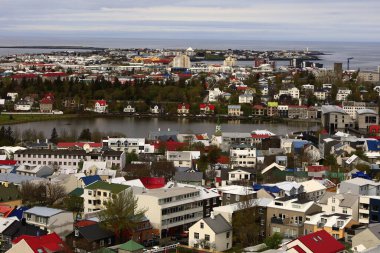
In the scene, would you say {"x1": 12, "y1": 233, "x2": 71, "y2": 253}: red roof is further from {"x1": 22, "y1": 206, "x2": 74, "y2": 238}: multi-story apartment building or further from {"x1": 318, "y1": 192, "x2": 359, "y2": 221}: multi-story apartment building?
{"x1": 318, "y1": 192, "x2": 359, "y2": 221}: multi-story apartment building

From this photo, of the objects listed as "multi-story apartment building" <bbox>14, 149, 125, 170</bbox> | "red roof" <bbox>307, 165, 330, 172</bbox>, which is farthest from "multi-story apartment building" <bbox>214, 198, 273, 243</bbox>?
"multi-story apartment building" <bbox>14, 149, 125, 170</bbox>

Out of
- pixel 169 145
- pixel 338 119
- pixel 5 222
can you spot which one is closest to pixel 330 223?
pixel 5 222

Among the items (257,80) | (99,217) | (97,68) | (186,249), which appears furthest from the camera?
(97,68)

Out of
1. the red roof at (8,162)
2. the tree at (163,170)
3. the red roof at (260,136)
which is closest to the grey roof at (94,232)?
the tree at (163,170)

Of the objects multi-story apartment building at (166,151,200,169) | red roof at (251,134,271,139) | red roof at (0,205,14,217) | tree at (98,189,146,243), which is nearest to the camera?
tree at (98,189,146,243)

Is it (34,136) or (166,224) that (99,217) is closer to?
(166,224)

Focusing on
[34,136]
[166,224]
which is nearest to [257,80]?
[34,136]
